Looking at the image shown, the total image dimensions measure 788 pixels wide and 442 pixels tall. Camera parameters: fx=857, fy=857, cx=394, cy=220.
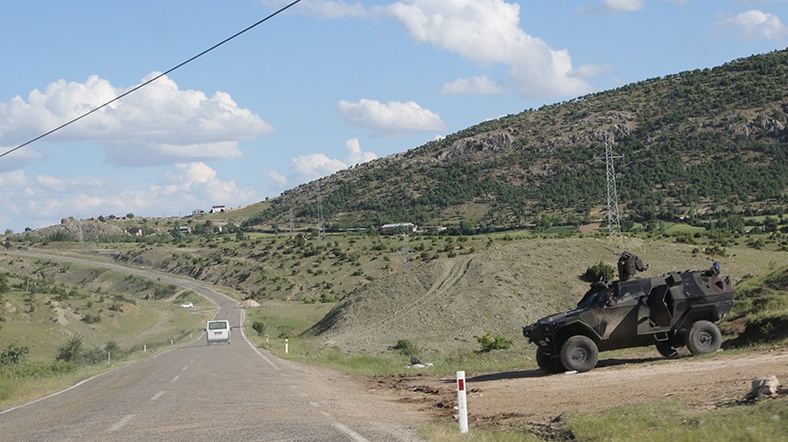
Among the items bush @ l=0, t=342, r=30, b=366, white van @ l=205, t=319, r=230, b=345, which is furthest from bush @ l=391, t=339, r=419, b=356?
bush @ l=0, t=342, r=30, b=366

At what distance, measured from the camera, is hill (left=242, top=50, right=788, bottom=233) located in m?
103

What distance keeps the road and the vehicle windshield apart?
554 centimetres

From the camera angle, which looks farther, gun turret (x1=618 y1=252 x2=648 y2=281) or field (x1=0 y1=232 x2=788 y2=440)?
gun turret (x1=618 y1=252 x2=648 y2=281)

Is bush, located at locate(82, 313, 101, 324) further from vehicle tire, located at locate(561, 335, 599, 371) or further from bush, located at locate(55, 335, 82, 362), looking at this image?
vehicle tire, located at locate(561, 335, 599, 371)

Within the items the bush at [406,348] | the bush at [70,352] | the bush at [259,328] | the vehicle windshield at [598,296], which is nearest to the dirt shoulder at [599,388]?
the vehicle windshield at [598,296]

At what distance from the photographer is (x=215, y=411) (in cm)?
1555

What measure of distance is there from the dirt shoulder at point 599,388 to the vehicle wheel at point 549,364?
12.3 inches

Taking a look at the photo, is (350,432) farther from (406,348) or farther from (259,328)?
(259,328)

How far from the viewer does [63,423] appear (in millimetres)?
14641

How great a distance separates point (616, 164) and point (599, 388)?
107399mm

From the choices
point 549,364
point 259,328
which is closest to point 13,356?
point 259,328

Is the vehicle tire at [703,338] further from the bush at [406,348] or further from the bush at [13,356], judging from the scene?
the bush at [13,356]

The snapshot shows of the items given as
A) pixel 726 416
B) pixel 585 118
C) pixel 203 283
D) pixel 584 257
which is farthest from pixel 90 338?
pixel 585 118

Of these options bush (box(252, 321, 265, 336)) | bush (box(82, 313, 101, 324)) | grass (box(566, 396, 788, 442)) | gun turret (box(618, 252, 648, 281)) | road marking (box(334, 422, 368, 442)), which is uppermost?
gun turret (box(618, 252, 648, 281))
